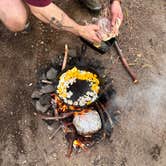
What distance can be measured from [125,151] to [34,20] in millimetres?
1320

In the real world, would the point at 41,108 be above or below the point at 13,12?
below

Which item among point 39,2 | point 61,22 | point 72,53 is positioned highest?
point 39,2

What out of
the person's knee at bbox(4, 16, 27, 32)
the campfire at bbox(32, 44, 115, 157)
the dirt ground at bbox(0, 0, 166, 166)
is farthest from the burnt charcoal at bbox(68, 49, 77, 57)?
the person's knee at bbox(4, 16, 27, 32)

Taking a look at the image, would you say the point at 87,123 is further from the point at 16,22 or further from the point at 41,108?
the point at 16,22

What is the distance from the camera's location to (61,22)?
2680mm

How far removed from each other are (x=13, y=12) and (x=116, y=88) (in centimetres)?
96

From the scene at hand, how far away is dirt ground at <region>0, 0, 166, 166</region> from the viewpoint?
117 inches

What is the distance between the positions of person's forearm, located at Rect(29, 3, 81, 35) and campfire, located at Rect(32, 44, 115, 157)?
1.47 ft

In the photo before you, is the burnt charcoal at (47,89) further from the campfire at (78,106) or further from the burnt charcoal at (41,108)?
the burnt charcoal at (41,108)

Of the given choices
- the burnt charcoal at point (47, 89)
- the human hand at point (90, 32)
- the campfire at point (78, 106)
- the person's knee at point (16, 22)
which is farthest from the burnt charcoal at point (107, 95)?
the person's knee at point (16, 22)

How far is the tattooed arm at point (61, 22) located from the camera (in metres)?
2.58

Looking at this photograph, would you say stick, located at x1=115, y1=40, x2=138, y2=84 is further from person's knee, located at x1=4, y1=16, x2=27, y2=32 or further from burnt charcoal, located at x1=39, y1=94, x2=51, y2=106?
person's knee, located at x1=4, y1=16, x2=27, y2=32

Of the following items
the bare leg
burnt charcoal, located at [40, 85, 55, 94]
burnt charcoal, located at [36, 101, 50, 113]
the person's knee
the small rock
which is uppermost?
the bare leg

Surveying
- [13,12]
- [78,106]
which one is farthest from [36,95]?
[13,12]
